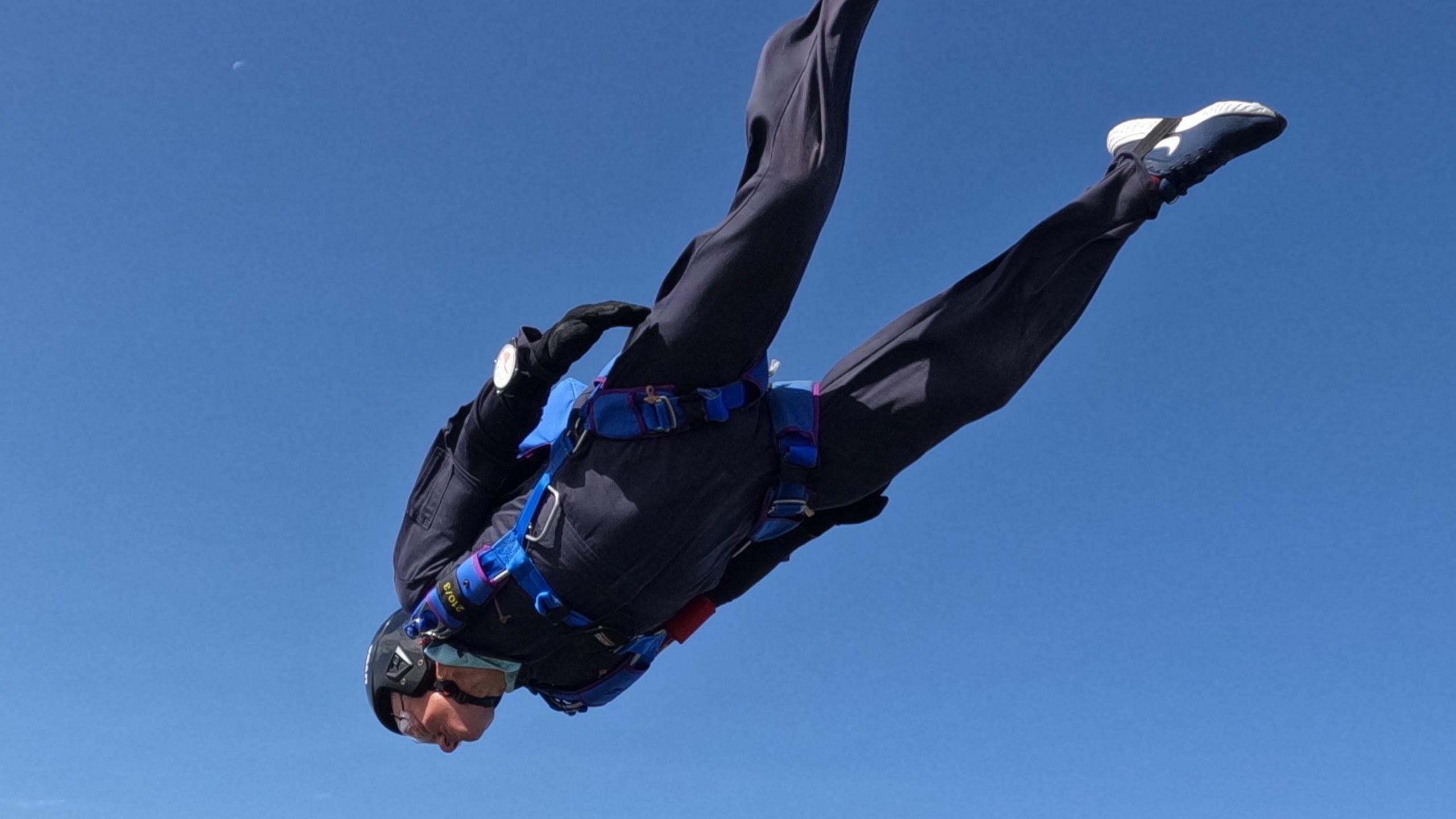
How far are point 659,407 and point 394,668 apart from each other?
205 centimetres

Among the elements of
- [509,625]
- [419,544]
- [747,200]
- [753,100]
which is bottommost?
[509,625]

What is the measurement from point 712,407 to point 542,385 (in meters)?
0.62

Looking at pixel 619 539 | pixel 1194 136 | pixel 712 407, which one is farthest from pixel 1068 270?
pixel 619 539

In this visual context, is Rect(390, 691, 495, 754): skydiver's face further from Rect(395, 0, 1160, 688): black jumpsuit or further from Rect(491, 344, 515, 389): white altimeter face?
Rect(491, 344, 515, 389): white altimeter face

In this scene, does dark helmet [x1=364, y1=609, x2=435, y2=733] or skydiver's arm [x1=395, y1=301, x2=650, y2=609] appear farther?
dark helmet [x1=364, y1=609, x2=435, y2=733]

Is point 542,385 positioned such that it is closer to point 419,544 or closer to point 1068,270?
point 419,544

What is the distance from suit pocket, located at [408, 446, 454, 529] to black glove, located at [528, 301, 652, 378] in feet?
2.48

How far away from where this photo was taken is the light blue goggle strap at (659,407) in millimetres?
4918

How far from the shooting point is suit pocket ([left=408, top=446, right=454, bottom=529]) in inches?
215

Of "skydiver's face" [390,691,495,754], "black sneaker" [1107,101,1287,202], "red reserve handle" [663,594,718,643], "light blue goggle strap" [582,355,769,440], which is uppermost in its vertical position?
"black sneaker" [1107,101,1287,202]

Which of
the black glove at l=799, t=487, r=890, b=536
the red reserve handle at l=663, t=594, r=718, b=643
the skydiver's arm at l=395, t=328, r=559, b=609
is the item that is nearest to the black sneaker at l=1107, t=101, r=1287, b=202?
the black glove at l=799, t=487, r=890, b=536

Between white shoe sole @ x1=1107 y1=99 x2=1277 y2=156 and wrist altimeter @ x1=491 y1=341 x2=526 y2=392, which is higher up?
white shoe sole @ x1=1107 y1=99 x2=1277 y2=156

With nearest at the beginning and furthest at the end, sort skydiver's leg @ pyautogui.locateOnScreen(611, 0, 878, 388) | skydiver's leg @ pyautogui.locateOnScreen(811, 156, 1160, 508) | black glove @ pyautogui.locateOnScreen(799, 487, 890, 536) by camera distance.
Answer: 1. skydiver's leg @ pyautogui.locateOnScreen(611, 0, 878, 388)
2. skydiver's leg @ pyautogui.locateOnScreen(811, 156, 1160, 508)
3. black glove @ pyautogui.locateOnScreen(799, 487, 890, 536)

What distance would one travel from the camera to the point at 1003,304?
5082 millimetres
